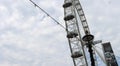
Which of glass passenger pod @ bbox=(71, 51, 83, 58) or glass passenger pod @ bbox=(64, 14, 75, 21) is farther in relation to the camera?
glass passenger pod @ bbox=(64, 14, 75, 21)

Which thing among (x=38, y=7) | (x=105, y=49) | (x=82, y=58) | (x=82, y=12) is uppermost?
(x=82, y=12)

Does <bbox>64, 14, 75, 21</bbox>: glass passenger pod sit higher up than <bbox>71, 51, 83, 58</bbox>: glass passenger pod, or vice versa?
<bbox>64, 14, 75, 21</bbox>: glass passenger pod

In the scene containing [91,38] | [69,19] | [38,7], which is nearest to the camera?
[91,38]

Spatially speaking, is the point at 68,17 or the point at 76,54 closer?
the point at 76,54

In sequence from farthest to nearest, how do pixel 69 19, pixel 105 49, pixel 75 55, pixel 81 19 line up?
pixel 81 19 → pixel 69 19 → pixel 75 55 → pixel 105 49

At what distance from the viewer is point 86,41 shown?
9.61m

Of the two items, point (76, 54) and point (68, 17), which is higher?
point (68, 17)

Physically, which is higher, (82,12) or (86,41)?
(82,12)

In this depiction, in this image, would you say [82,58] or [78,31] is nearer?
[82,58]

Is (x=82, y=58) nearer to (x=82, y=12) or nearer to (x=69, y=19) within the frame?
(x=69, y=19)

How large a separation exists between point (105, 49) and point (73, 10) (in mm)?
30295

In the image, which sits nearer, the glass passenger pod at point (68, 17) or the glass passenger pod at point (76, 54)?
the glass passenger pod at point (76, 54)

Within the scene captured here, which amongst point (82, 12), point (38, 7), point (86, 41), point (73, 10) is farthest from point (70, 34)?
point (86, 41)

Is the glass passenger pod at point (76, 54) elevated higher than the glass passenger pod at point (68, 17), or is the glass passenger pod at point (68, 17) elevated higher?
the glass passenger pod at point (68, 17)
